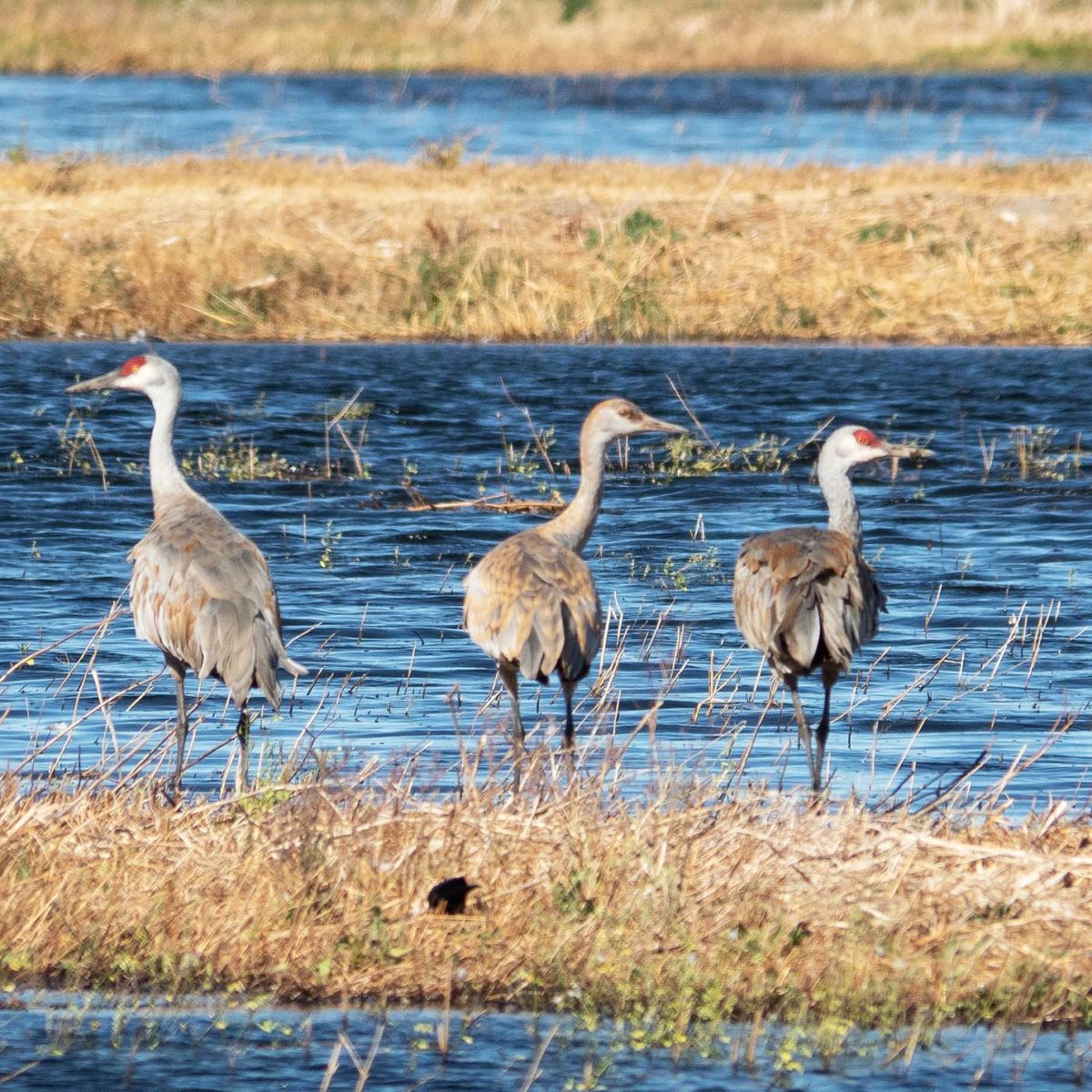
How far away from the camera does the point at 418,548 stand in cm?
1543

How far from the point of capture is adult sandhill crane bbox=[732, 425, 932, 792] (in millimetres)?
9172

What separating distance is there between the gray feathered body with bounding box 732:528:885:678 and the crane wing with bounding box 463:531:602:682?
624mm

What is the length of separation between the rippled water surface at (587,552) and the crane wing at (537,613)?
22 centimetres

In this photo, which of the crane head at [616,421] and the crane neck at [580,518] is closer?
the crane neck at [580,518]

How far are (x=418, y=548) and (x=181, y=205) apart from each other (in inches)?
413

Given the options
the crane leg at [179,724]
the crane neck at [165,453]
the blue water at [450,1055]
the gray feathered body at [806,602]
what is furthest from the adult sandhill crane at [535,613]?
the blue water at [450,1055]

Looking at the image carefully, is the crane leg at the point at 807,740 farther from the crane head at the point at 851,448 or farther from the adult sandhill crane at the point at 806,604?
the crane head at the point at 851,448

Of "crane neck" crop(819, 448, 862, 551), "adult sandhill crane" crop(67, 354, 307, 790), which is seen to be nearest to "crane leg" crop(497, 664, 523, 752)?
"adult sandhill crane" crop(67, 354, 307, 790)

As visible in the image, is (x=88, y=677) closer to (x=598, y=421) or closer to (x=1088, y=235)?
(x=598, y=421)

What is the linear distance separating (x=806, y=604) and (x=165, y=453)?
281 centimetres

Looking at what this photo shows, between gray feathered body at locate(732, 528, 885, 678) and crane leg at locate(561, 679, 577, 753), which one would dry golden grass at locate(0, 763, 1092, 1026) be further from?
gray feathered body at locate(732, 528, 885, 678)

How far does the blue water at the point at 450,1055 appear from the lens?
6.08 metres

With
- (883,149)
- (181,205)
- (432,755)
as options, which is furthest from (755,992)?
(883,149)

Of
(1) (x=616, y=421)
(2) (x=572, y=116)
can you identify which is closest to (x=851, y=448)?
(1) (x=616, y=421)
